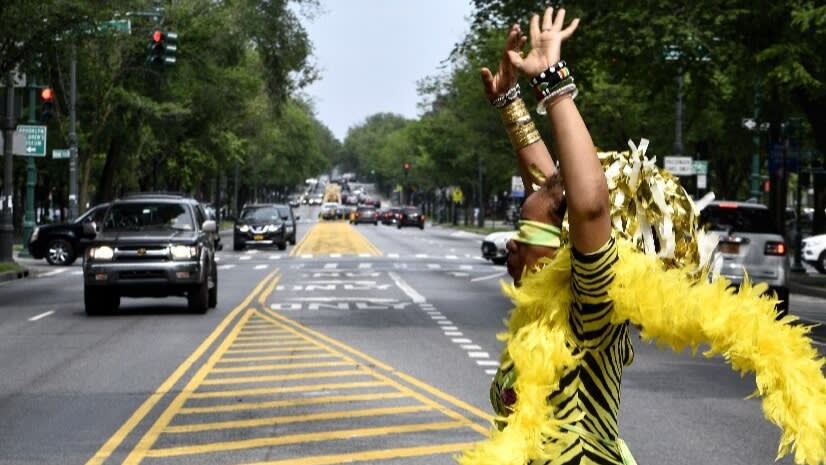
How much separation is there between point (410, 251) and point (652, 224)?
5312 centimetres

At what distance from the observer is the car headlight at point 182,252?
22625mm

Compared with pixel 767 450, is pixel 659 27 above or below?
above

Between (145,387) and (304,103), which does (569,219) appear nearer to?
(145,387)

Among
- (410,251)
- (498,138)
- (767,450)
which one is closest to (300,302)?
(767,450)

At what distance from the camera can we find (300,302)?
26.2 metres

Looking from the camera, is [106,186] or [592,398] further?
[106,186]

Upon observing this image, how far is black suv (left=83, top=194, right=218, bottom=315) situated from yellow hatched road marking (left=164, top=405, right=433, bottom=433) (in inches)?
429

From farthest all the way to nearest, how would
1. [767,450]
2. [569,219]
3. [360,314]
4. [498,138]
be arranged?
[498,138]
[360,314]
[767,450]
[569,219]

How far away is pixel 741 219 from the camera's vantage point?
83.7 ft

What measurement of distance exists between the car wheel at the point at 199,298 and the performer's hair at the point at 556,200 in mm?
19232

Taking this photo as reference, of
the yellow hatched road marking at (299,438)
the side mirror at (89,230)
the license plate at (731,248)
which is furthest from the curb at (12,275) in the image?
the yellow hatched road marking at (299,438)

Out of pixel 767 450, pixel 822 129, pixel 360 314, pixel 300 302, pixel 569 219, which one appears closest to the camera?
pixel 569 219

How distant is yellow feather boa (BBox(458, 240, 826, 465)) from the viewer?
11.7ft

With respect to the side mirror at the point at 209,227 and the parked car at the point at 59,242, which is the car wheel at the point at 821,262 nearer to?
the parked car at the point at 59,242
